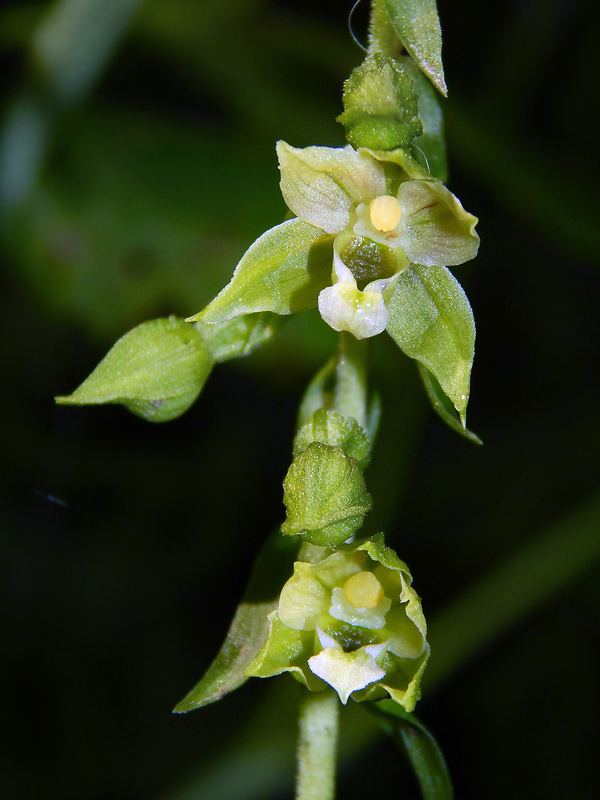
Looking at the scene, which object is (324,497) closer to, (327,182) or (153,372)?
(153,372)

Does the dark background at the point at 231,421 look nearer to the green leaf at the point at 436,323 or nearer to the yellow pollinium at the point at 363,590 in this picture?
the green leaf at the point at 436,323

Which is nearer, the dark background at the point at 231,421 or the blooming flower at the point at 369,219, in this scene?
the blooming flower at the point at 369,219

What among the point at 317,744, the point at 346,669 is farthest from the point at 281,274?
the point at 317,744

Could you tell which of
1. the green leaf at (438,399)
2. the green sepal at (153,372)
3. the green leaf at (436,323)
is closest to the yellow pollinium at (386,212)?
the green leaf at (436,323)

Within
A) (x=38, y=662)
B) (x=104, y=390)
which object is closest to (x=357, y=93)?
(x=104, y=390)

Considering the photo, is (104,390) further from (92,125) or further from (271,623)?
(92,125)

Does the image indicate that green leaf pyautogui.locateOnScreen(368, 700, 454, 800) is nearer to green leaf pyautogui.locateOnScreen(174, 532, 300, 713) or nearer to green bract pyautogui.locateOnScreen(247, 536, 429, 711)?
green bract pyautogui.locateOnScreen(247, 536, 429, 711)
